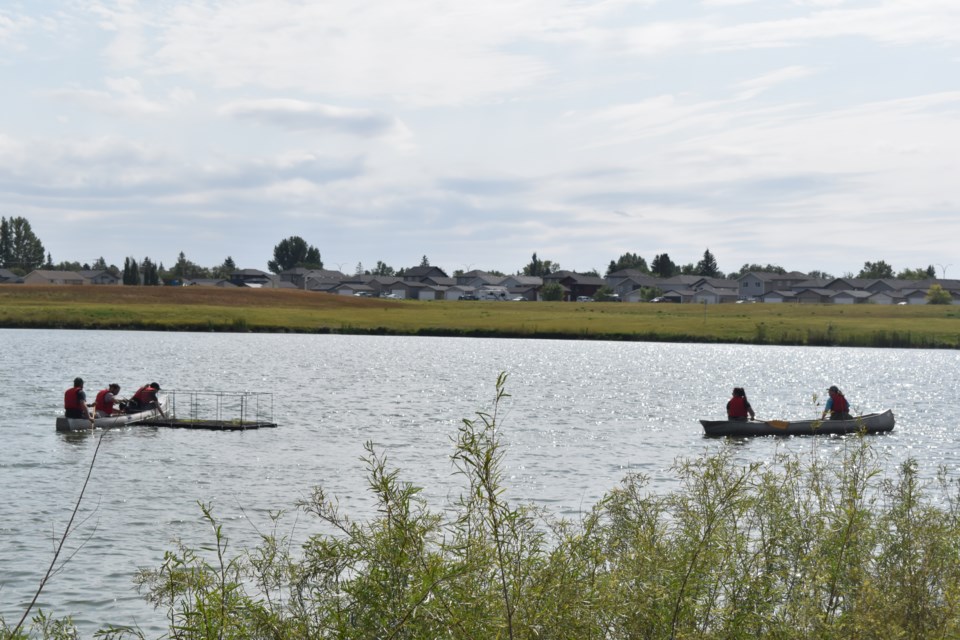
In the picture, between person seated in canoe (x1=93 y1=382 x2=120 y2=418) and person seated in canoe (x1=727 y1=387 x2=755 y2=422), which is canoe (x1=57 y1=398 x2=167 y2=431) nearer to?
person seated in canoe (x1=93 y1=382 x2=120 y2=418)

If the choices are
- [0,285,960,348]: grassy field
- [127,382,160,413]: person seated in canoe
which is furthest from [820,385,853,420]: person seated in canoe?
[0,285,960,348]: grassy field

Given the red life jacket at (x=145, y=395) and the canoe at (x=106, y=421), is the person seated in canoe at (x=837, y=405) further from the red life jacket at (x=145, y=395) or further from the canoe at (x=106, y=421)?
the canoe at (x=106, y=421)

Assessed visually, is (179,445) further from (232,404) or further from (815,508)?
(815,508)

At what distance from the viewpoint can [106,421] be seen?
125 ft

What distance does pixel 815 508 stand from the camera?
671 inches

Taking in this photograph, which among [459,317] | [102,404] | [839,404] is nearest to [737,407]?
[839,404]

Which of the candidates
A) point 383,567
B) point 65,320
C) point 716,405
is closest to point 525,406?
point 716,405

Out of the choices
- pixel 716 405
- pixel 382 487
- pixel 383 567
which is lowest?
pixel 716 405

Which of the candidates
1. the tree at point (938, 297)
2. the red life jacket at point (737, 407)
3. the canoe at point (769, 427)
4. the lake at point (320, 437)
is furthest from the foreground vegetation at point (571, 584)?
the tree at point (938, 297)

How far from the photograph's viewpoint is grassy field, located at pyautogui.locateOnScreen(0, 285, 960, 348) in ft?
369

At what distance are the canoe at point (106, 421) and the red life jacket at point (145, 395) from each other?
1.37 ft

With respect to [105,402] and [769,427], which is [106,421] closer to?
[105,402]

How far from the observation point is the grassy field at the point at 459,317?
369 feet

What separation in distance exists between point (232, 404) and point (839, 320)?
103428 millimetres
